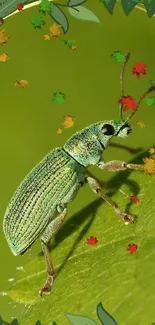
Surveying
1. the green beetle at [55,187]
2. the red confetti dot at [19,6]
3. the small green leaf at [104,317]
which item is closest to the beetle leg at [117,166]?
the green beetle at [55,187]

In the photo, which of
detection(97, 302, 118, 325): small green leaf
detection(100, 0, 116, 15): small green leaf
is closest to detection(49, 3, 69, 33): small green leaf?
detection(100, 0, 116, 15): small green leaf

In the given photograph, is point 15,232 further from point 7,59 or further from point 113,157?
point 7,59

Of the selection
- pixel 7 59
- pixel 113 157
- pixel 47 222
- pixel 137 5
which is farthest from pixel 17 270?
pixel 137 5

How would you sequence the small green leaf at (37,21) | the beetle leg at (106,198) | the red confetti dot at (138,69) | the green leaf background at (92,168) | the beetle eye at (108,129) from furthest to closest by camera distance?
the small green leaf at (37,21) → the red confetti dot at (138,69) → the beetle eye at (108,129) → the beetle leg at (106,198) → the green leaf background at (92,168)

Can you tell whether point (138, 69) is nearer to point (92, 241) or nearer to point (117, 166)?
point (117, 166)

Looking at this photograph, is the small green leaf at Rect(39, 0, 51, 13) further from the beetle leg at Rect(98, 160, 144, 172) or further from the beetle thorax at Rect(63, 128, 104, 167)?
the beetle leg at Rect(98, 160, 144, 172)

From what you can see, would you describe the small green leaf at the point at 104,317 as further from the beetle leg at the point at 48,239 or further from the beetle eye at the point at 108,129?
the beetle eye at the point at 108,129

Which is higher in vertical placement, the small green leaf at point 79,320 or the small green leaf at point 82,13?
the small green leaf at point 82,13
